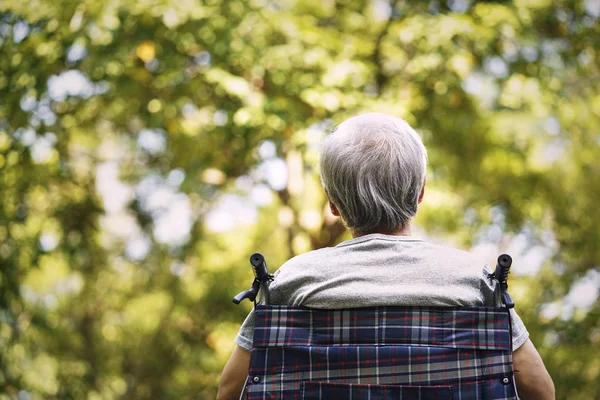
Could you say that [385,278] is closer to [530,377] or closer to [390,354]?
[390,354]

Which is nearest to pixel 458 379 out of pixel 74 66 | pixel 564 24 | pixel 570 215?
pixel 74 66

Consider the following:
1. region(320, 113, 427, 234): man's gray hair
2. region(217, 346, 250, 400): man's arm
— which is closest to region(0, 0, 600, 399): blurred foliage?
region(320, 113, 427, 234): man's gray hair

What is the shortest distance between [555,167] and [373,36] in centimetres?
192

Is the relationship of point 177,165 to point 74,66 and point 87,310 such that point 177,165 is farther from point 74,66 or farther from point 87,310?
point 87,310

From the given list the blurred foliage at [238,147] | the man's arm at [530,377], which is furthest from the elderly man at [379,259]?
the blurred foliage at [238,147]

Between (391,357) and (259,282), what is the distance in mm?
277

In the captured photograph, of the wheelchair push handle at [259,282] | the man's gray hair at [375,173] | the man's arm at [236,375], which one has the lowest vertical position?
the man's arm at [236,375]

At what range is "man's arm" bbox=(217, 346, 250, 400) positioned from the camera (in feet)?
3.90

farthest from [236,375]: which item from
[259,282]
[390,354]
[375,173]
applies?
[375,173]

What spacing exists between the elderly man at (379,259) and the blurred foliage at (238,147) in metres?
2.21

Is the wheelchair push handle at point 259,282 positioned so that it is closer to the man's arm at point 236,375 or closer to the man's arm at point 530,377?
the man's arm at point 236,375

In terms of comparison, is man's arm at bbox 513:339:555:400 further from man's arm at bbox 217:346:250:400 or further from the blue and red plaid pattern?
man's arm at bbox 217:346:250:400

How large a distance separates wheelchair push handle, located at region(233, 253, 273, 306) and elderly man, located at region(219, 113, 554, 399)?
17mm

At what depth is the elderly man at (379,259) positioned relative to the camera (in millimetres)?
1139
